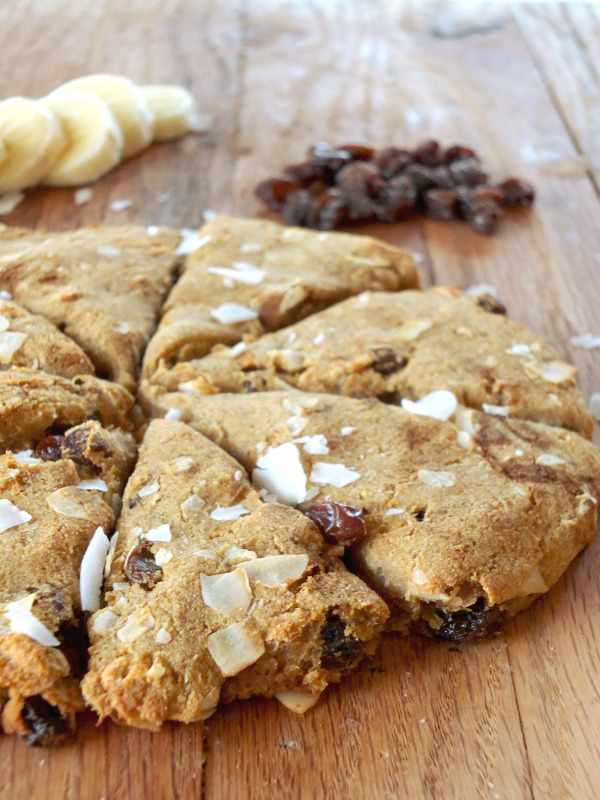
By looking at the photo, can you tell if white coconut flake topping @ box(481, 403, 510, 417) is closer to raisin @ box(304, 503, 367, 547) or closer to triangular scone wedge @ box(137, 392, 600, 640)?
triangular scone wedge @ box(137, 392, 600, 640)

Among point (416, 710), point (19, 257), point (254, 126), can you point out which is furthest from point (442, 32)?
point (416, 710)

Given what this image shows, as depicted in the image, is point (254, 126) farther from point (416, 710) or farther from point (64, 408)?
point (416, 710)

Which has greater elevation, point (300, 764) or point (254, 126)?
point (254, 126)

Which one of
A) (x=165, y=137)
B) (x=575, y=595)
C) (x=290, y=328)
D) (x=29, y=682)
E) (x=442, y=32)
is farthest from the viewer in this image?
(x=442, y=32)

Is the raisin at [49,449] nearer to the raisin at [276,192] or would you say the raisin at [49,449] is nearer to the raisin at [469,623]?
the raisin at [469,623]

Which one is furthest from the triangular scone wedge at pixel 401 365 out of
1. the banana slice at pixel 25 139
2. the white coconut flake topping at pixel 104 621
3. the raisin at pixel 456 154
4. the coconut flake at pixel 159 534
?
the banana slice at pixel 25 139

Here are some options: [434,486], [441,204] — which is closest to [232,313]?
[434,486]

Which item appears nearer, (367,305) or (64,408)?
(64,408)

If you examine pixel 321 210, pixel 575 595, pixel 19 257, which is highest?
pixel 19 257
